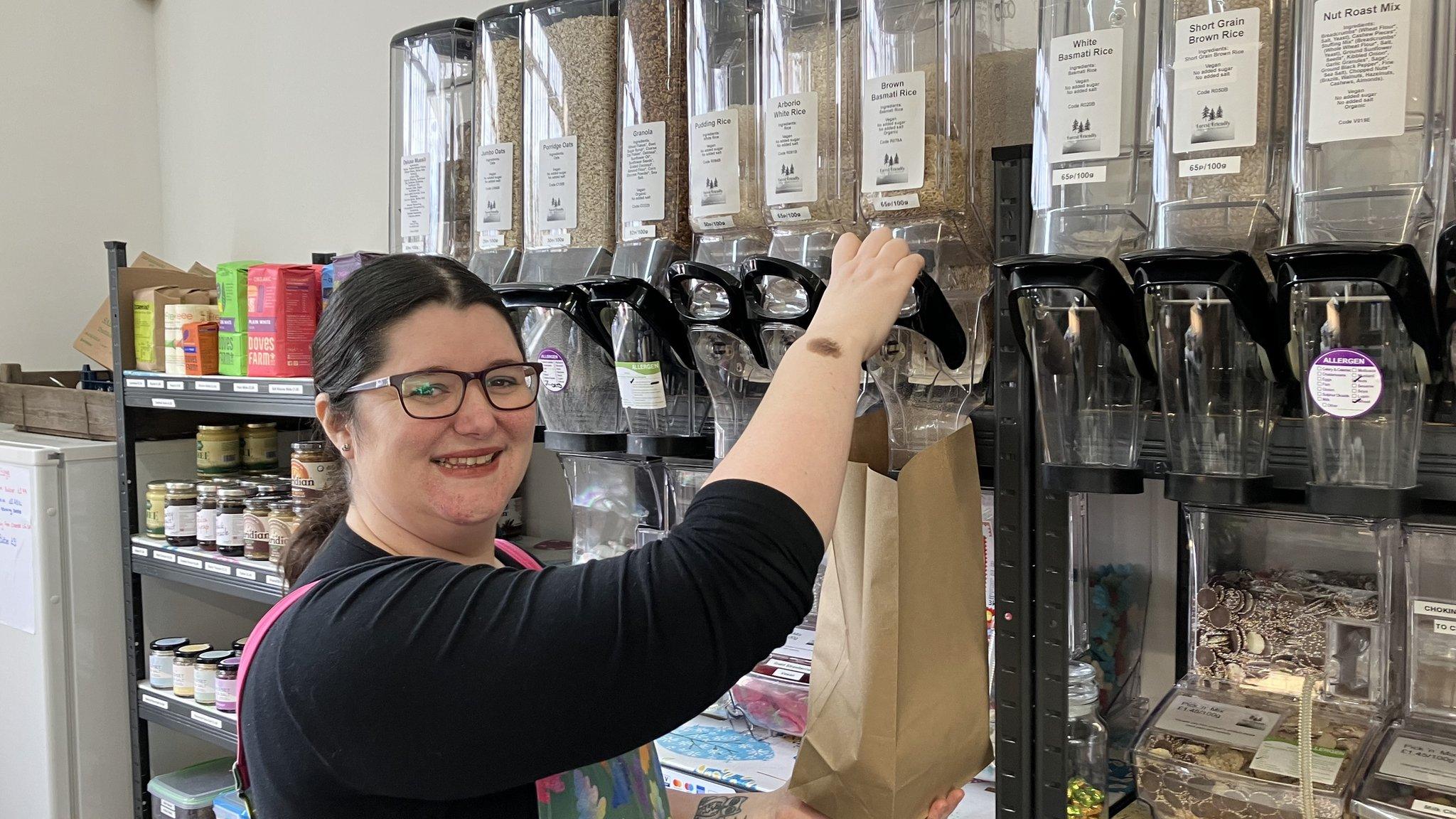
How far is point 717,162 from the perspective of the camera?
1.28 m

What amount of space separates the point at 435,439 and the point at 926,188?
56 cm

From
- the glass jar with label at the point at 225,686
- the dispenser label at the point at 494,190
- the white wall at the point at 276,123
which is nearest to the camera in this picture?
the dispenser label at the point at 494,190

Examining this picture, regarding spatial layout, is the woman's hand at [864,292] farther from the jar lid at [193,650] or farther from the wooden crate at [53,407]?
the wooden crate at [53,407]

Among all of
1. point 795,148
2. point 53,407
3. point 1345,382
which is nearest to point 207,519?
point 53,407

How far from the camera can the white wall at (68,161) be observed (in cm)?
346

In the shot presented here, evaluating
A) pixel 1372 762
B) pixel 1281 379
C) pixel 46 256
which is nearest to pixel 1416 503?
pixel 1281 379

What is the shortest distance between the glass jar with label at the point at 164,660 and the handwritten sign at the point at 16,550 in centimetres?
29

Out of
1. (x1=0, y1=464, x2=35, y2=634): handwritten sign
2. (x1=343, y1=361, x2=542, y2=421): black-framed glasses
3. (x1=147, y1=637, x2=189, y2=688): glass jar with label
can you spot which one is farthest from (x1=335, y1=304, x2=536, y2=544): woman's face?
(x1=0, y1=464, x2=35, y2=634): handwritten sign

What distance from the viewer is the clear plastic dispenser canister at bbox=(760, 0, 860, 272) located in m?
1.21

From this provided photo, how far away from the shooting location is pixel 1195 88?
913 mm

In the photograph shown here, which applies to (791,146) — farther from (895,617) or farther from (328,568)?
(328,568)

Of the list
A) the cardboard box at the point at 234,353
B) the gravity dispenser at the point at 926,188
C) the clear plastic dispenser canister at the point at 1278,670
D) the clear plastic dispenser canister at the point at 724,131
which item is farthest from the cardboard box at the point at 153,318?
the clear plastic dispenser canister at the point at 1278,670

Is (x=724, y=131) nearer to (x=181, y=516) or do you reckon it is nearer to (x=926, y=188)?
(x=926, y=188)

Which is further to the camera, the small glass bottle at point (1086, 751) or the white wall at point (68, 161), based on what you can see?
the white wall at point (68, 161)
